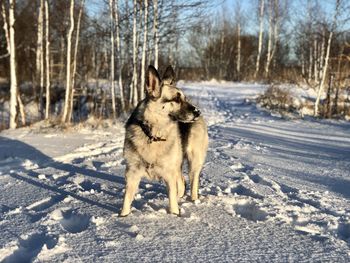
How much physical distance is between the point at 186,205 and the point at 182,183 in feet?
1.12

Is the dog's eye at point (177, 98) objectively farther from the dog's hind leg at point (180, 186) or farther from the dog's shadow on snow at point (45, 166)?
the dog's shadow on snow at point (45, 166)

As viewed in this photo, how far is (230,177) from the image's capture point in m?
5.93

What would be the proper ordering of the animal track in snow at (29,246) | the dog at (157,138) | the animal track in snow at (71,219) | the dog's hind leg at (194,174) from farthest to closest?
1. the dog's hind leg at (194,174)
2. the dog at (157,138)
3. the animal track in snow at (71,219)
4. the animal track in snow at (29,246)

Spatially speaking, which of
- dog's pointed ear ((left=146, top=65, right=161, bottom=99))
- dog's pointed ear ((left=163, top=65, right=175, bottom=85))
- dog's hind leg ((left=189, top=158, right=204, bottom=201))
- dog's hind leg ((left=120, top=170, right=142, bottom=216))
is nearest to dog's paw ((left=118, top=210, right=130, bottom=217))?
dog's hind leg ((left=120, top=170, right=142, bottom=216))

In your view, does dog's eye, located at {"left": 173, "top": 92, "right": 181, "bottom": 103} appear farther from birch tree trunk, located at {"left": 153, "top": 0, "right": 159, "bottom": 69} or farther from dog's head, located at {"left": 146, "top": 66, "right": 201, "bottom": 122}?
birch tree trunk, located at {"left": 153, "top": 0, "right": 159, "bottom": 69}

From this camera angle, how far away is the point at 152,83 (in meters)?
3.91

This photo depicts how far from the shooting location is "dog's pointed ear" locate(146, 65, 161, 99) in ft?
12.6

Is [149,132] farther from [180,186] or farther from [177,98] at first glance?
[180,186]

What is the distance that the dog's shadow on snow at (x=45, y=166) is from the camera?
4848 mm

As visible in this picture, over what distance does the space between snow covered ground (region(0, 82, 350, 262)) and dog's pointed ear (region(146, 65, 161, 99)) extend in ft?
4.01

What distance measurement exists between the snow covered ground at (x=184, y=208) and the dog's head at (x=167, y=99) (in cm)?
104

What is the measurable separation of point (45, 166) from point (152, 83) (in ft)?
12.2

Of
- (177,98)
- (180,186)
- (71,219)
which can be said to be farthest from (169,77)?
(71,219)

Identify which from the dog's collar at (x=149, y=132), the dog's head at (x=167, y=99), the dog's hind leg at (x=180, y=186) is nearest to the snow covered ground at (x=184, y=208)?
the dog's hind leg at (x=180, y=186)
